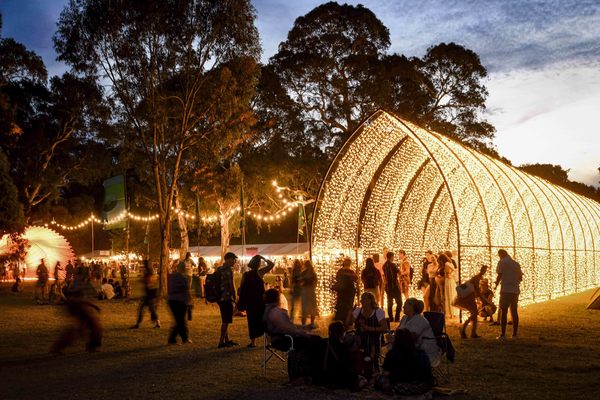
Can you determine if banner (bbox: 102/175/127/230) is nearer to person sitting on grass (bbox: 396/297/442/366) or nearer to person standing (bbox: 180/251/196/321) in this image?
person standing (bbox: 180/251/196/321)

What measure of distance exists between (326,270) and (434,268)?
112 inches

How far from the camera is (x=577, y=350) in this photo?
1095 centimetres

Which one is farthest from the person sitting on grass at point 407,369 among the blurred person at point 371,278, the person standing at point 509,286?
the blurred person at point 371,278

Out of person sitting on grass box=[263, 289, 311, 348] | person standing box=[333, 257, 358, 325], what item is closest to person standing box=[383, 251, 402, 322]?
person standing box=[333, 257, 358, 325]

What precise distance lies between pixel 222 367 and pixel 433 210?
1587 cm

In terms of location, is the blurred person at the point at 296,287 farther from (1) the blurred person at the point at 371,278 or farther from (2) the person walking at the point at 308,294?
(1) the blurred person at the point at 371,278

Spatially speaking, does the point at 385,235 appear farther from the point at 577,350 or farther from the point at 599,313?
the point at 577,350

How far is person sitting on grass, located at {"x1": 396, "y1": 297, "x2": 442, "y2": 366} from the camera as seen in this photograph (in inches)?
316

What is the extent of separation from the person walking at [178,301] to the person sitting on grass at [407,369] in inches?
215

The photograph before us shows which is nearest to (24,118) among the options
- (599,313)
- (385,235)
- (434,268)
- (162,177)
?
(162,177)

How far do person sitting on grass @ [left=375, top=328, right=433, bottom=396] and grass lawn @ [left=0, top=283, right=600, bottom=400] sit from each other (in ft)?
0.82

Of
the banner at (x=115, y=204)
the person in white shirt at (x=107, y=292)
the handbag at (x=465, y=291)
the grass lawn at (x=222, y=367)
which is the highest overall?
the banner at (x=115, y=204)

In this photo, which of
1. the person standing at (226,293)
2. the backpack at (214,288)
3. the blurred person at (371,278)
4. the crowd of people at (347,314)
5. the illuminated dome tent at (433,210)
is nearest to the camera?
the crowd of people at (347,314)

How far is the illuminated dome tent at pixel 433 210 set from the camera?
16.7m
